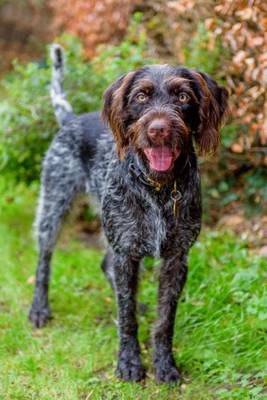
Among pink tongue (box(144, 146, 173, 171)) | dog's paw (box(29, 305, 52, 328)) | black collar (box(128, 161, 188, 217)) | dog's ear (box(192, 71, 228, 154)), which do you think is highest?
dog's ear (box(192, 71, 228, 154))

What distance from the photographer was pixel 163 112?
3.11 metres

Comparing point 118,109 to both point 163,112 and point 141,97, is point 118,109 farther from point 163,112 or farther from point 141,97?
point 163,112

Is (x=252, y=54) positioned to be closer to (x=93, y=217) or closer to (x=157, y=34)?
(x=157, y=34)

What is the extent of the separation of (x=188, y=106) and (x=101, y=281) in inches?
93.2

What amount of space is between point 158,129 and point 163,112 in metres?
0.12

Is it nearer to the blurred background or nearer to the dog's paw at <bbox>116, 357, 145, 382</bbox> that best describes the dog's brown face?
the dog's paw at <bbox>116, 357, 145, 382</bbox>

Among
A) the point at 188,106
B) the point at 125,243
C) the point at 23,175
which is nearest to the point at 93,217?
the point at 23,175

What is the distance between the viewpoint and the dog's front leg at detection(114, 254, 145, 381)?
3.73 m

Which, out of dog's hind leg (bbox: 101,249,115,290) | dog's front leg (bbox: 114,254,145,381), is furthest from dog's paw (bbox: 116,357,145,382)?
dog's hind leg (bbox: 101,249,115,290)

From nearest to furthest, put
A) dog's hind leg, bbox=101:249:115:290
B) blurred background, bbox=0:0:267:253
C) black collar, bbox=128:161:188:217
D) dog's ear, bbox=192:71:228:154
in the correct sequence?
dog's ear, bbox=192:71:228:154, black collar, bbox=128:161:188:217, dog's hind leg, bbox=101:249:115:290, blurred background, bbox=0:0:267:253

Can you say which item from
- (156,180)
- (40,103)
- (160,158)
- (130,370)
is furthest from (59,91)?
(130,370)

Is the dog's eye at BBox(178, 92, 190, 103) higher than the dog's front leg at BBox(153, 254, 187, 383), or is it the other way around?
the dog's eye at BBox(178, 92, 190, 103)

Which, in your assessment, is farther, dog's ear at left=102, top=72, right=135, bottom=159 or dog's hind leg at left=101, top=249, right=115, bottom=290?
dog's hind leg at left=101, top=249, right=115, bottom=290

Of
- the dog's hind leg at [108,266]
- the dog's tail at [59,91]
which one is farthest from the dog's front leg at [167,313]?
the dog's tail at [59,91]
